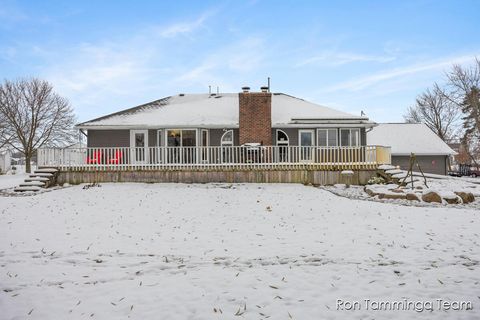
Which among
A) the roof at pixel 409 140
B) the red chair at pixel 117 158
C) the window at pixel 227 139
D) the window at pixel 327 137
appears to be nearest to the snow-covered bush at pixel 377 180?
the window at pixel 327 137

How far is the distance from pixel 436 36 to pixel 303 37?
7.22 metres

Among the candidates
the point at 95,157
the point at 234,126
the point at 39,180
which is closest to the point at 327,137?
the point at 234,126

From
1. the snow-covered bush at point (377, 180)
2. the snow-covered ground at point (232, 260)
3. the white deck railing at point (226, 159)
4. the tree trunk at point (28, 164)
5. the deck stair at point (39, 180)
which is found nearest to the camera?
the snow-covered ground at point (232, 260)

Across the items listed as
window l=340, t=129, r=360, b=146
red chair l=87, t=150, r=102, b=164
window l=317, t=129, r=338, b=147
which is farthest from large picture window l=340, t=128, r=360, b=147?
red chair l=87, t=150, r=102, b=164

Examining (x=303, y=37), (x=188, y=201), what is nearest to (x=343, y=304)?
(x=188, y=201)

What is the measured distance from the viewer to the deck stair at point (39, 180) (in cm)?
1485

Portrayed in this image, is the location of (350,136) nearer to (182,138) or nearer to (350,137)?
(350,137)

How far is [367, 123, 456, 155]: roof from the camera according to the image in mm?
30297

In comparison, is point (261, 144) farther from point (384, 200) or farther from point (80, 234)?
point (80, 234)

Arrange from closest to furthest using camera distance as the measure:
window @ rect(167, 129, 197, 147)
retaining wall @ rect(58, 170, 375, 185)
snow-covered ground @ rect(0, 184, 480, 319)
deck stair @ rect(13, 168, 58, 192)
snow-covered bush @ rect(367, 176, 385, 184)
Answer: snow-covered ground @ rect(0, 184, 480, 319) → deck stair @ rect(13, 168, 58, 192) → snow-covered bush @ rect(367, 176, 385, 184) → retaining wall @ rect(58, 170, 375, 185) → window @ rect(167, 129, 197, 147)

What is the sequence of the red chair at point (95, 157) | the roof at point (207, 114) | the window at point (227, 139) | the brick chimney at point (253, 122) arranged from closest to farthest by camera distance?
the red chair at point (95, 157), the brick chimney at point (253, 122), the roof at point (207, 114), the window at point (227, 139)

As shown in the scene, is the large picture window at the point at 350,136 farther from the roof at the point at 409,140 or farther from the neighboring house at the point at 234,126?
the roof at the point at 409,140

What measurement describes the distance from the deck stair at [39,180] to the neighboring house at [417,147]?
26498 millimetres

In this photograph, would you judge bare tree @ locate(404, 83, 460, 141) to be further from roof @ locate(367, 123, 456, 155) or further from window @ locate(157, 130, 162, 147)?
window @ locate(157, 130, 162, 147)
